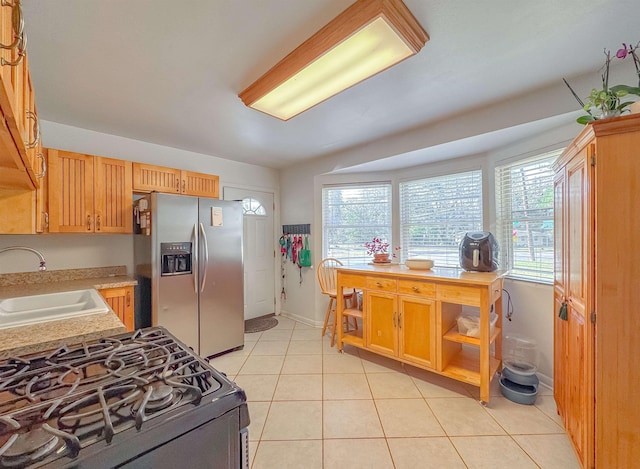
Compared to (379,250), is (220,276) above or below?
below

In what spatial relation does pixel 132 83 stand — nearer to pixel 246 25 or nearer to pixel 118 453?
pixel 246 25

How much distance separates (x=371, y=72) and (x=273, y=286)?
3355 mm

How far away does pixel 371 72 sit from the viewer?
5.36 ft

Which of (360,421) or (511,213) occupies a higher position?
(511,213)

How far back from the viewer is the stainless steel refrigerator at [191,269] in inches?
97.7

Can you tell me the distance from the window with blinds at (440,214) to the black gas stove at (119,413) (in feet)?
9.35

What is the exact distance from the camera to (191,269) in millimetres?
2654

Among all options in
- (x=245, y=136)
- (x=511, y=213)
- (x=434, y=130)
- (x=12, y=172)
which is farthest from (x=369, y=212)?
(x=12, y=172)

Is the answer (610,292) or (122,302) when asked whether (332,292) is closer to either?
(122,302)

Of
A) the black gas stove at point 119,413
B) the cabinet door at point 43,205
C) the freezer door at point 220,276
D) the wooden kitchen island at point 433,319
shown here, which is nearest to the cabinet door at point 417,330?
the wooden kitchen island at point 433,319

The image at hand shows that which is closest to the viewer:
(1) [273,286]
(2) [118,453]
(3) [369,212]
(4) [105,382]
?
(2) [118,453]

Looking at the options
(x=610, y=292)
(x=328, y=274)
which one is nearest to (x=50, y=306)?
(x=328, y=274)

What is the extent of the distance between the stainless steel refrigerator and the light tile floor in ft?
1.39

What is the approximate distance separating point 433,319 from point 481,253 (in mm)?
758
